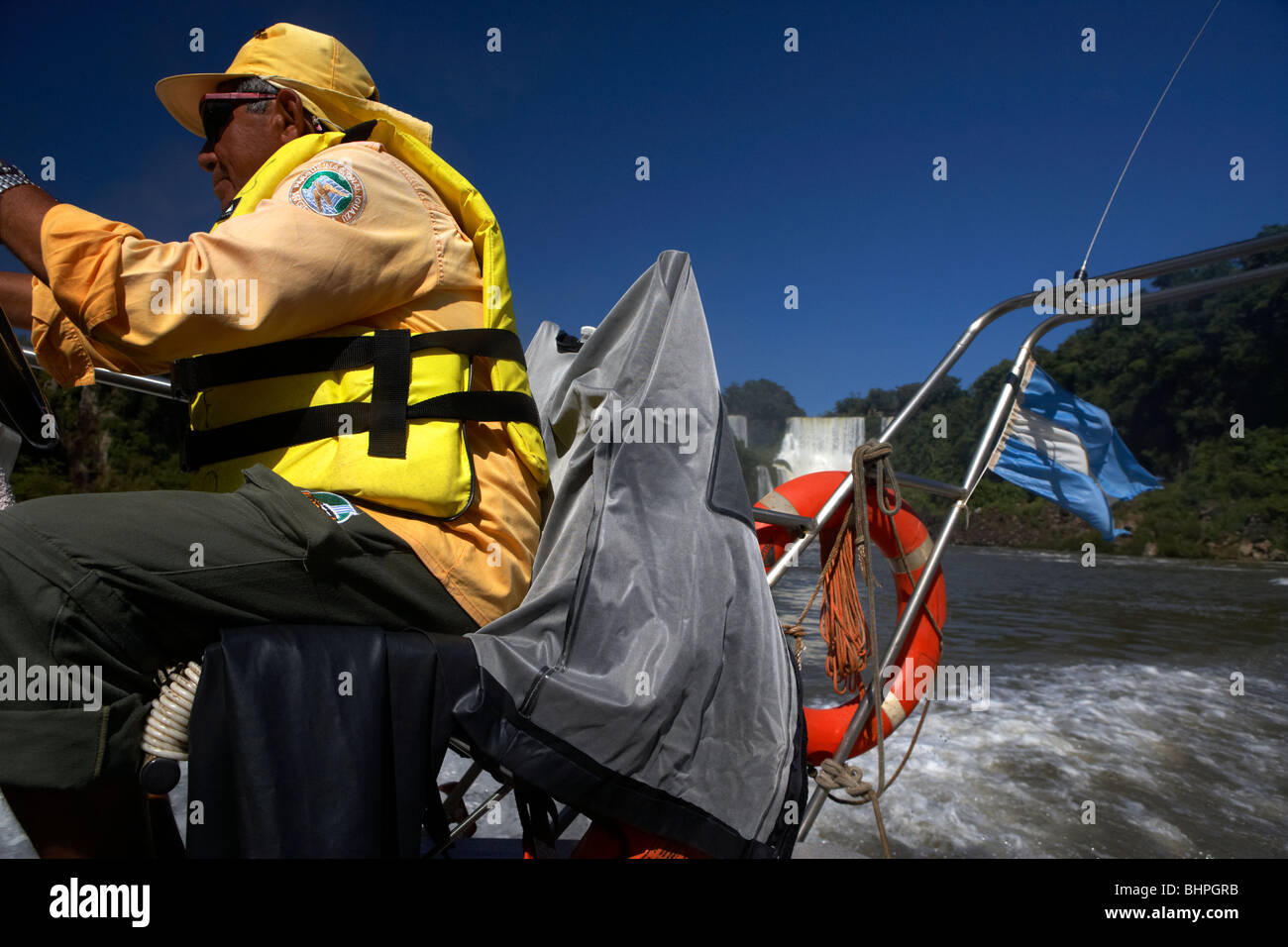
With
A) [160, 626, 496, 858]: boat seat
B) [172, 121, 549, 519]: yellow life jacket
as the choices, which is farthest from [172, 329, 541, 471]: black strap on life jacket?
[160, 626, 496, 858]: boat seat

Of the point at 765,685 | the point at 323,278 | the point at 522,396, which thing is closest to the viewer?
the point at 323,278

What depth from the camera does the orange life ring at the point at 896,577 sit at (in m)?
2.09

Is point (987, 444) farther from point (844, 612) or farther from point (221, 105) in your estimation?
point (221, 105)

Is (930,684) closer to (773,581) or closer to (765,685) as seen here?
(773,581)

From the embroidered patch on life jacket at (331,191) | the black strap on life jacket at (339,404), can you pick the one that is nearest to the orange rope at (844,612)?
the black strap on life jacket at (339,404)

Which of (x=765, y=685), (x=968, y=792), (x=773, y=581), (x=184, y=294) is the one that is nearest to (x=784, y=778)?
(x=765, y=685)

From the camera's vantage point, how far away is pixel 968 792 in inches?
167
